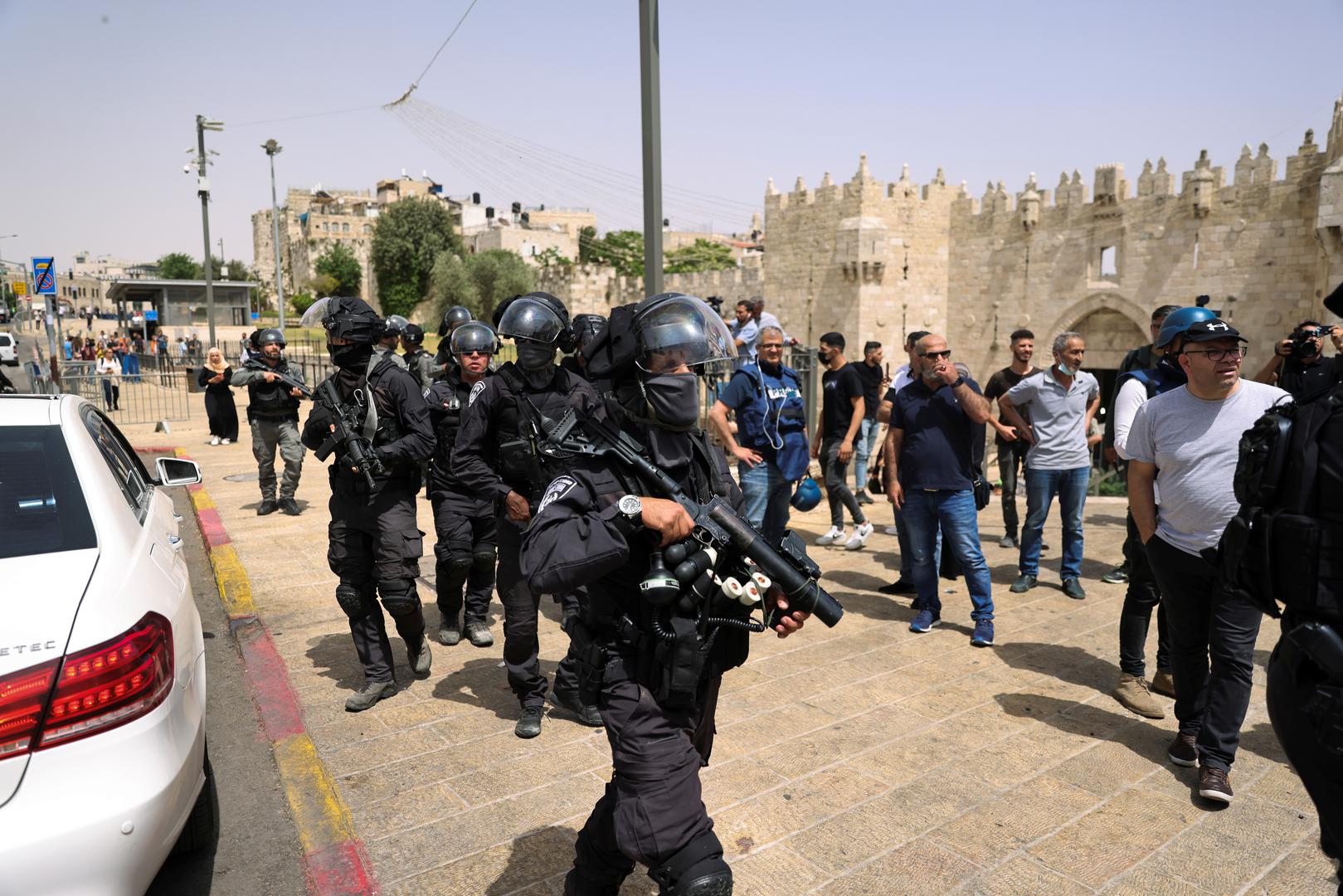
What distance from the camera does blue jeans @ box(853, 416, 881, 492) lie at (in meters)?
9.95

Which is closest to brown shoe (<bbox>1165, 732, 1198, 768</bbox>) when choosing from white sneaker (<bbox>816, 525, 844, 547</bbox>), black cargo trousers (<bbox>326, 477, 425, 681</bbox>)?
black cargo trousers (<bbox>326, 477, 425, 681</bbox>)

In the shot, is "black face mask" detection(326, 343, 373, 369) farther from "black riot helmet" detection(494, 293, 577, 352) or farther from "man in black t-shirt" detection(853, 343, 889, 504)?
"man in black t-shirt" detection(853, 343, 889, 504)

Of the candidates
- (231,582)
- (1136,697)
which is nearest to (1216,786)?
(1136,697)

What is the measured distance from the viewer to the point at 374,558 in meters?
4.69

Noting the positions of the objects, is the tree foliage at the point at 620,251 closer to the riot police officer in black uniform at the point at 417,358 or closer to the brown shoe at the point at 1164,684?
the riot police officer in black uniform at the point at 417,358

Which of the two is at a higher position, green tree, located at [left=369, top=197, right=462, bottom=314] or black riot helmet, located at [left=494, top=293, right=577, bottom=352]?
green tree, located at [left=369, top=197, right=462, bottom=314]

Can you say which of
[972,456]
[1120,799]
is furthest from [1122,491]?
[1120,799]

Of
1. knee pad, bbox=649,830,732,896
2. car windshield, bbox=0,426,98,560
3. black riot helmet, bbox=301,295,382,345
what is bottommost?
knee pad, bbox=649,830,732,896

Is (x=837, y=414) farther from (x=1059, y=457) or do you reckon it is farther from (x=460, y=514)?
(x=460, y=514)

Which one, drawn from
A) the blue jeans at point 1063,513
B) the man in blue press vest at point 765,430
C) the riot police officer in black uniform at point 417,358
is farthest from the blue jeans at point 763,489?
the riot police officer in black uniform at point 417,358

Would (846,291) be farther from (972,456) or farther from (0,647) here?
(0,647)

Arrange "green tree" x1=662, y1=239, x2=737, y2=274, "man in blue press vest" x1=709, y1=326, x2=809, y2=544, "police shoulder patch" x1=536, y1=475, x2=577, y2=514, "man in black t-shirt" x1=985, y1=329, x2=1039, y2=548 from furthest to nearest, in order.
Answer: "green tree" x1=662, y1=239, x2=737, y2=274 → "man in black t-shirt" x1=985, y1=329, x2=1039, y2=548 → "man in blue press vest" x1=709, y1=326, x2=809, y2=544 → "police shoulder patch" x1=536, y1=475, x2=577, y2=514

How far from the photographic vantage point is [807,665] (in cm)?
524

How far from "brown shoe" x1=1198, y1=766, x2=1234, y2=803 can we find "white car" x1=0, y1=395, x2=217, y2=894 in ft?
12.2
